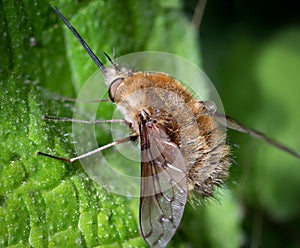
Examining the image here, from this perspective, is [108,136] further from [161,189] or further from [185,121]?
[161,189]

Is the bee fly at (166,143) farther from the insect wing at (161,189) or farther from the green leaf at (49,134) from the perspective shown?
the green leaf at (49,134)

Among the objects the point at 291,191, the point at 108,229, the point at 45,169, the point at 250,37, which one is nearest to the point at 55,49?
the point at 45,169

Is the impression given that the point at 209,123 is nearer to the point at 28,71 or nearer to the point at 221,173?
the point at 221,173

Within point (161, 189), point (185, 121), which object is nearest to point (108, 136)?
point (185, 121)

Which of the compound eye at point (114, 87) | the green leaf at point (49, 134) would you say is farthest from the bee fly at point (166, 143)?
the green leaf at point (49, 134)

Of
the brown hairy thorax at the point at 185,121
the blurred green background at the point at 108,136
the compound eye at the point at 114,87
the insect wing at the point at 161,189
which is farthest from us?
the compound eye at the point at 114,87

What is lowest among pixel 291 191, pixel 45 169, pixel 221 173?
pixel 291 191
